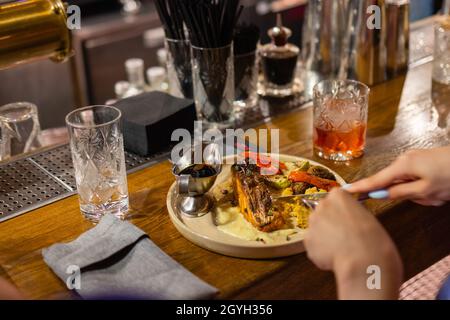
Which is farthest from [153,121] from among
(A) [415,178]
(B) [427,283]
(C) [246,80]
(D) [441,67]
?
(D) [441,67]

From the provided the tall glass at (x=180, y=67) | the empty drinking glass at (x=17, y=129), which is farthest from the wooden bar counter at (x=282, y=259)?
the empty drinking glass at (x=17, y=129)

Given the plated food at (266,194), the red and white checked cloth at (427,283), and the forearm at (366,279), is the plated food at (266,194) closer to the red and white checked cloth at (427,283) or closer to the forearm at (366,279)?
the forearm at (366,279)

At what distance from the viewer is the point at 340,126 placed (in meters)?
1.58

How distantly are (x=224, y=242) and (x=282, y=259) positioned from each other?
12cm

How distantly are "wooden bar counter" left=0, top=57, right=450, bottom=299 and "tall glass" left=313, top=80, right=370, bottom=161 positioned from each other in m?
0.03

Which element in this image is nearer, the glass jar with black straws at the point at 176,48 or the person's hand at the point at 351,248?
the person's hand at the point at 351,248

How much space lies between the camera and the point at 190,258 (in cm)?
123

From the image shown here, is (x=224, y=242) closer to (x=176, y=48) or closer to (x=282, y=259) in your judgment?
(x=282, y=259)

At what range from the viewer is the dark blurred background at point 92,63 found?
12.6 ft

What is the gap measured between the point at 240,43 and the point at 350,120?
1.46ft

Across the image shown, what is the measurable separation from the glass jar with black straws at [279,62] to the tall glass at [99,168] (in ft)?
2.34

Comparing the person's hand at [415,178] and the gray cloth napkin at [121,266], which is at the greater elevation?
the person's hand at [415,178]

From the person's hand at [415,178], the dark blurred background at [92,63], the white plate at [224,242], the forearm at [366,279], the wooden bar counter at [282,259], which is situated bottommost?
the dark blurred background at [92,63]

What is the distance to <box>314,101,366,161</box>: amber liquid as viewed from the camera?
1576mm
